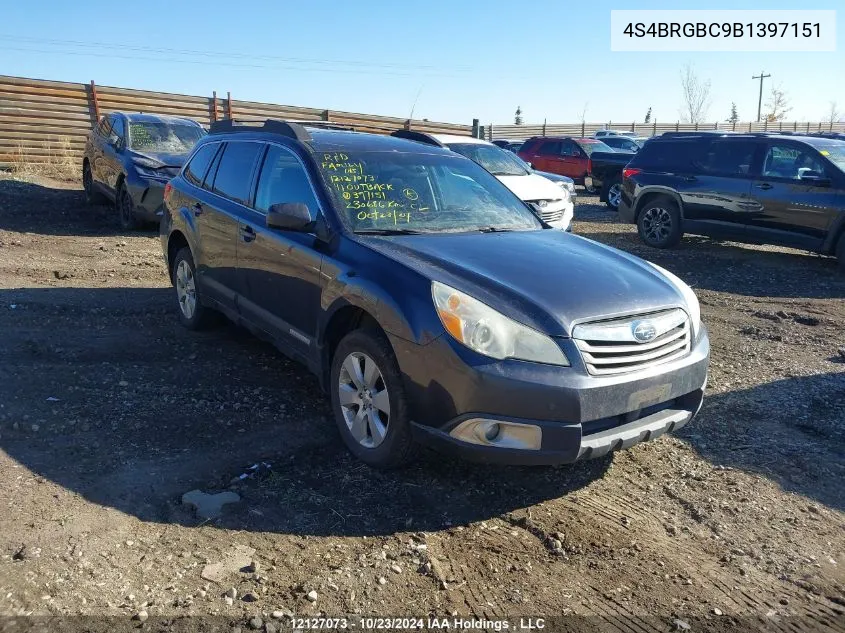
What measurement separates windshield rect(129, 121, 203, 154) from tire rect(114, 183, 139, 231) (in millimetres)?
825

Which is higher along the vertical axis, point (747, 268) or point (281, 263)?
point (281, 263)

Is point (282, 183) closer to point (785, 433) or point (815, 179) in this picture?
point (785, 433)

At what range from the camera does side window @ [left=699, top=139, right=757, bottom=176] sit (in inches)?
412

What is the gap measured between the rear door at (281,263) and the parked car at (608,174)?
1334cm

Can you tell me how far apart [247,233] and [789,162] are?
8.39 metres

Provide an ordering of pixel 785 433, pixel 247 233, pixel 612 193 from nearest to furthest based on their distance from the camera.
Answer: pixel 785 433 < pixel 247 233 < pixel 612 193

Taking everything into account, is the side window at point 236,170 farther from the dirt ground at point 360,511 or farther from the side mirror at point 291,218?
the dirt ground at point 360,511

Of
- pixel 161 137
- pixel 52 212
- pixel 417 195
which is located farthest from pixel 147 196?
pixel 417 195

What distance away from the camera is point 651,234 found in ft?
38.4

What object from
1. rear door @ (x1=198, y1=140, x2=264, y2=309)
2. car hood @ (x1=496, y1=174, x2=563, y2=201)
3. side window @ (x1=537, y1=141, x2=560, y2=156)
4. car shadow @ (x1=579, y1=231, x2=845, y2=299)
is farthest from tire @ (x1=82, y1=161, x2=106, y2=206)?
side window @ (x1=537, y1=141, x2=560, y2=156)

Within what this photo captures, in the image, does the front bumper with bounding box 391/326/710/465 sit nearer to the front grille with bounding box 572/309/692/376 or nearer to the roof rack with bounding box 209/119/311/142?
the front grille with bounding box 572/309/692/376

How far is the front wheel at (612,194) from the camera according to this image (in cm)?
1708

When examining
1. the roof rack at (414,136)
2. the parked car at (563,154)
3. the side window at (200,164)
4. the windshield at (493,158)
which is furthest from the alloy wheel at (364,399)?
the parked car at (563,154)

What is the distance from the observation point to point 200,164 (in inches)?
240
